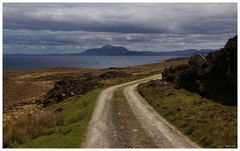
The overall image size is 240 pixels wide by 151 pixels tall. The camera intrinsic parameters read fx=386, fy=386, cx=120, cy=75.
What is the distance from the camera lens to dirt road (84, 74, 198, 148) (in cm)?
2620

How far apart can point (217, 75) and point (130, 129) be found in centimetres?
1509

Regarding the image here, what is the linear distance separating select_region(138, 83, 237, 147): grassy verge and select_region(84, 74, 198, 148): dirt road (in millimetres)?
870

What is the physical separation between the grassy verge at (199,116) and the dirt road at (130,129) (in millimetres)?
870

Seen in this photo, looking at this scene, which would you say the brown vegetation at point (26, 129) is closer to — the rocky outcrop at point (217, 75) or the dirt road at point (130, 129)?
the dirt road at point (130, 129)

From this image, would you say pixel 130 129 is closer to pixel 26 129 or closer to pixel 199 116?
pixel 199 116

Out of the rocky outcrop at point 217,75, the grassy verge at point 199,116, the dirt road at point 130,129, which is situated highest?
the rocky outcrop at point 217,75

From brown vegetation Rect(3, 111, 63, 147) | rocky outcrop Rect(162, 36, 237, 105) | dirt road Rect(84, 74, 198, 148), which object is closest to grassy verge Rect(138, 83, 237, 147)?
dirt road Rect(84, 74, 198, 148)

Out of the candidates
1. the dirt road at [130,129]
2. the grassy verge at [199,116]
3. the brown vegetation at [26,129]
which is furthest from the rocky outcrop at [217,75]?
the brown vegetation at [26,129]

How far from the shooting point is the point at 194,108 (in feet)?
121

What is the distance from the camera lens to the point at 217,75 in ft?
Result: 136

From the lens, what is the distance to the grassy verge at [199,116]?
25.7 meters

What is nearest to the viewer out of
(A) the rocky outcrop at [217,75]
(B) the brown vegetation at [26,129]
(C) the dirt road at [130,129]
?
(C) the dirt road at [130,129]

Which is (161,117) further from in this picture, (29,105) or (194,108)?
(29,105)

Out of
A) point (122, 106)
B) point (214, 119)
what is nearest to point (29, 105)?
point (122, 106)
